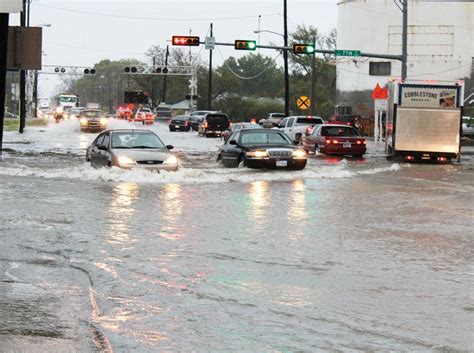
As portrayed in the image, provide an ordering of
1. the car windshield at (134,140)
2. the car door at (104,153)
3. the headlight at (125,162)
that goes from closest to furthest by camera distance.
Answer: the headlight at (125,162) → the car door at (104,153) → the car windshield at (134,140)

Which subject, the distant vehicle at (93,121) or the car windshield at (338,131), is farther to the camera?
the distant vehicle at (93,121)

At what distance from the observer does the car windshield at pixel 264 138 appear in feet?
79.3

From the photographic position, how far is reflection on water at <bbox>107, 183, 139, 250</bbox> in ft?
39.0

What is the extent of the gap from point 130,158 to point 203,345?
14.2 metres

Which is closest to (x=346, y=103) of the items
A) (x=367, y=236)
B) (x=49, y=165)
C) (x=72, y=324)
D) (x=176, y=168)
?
(x=49, y=165)

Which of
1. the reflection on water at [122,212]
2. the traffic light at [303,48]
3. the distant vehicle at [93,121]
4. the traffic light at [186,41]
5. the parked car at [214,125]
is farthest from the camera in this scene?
the distant vehicle at [93,121]

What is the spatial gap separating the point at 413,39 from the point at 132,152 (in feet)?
173

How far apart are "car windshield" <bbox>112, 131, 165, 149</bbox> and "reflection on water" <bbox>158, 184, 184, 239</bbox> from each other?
215 centimetres

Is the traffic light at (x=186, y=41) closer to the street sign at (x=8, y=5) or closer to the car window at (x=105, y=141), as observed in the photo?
the car window at (x=105, y=141)

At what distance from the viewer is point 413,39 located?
69000mm

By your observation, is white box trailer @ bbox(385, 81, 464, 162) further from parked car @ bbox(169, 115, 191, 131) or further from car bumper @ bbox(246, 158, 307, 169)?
parked car @ bbox(169, 115, 191, 131)

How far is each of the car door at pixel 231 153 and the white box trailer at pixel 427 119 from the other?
8.61 meters

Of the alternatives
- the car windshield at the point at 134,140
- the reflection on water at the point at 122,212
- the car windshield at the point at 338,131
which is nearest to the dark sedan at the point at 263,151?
the car windshield at the point at 134,140

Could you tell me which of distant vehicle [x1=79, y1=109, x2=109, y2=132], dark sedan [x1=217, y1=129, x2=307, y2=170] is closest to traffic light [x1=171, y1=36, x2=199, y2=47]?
distant vehicle [x1=79, y1=109, x2=109, y2=132]
